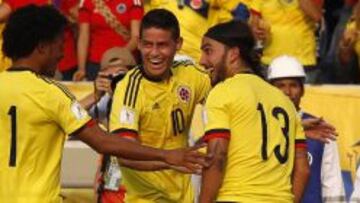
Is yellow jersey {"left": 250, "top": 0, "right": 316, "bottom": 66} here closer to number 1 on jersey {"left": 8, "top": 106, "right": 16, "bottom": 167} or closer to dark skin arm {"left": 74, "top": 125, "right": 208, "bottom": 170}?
dark skin arm {"left": 74, "top": 125, "right": 208, "bottom": 170}

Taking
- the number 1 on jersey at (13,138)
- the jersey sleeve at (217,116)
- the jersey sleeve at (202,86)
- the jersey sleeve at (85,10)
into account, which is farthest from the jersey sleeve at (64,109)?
the jersey sleeve at (85,10)

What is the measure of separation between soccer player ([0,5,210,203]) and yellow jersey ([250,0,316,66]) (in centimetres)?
485

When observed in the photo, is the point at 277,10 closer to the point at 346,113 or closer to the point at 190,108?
the point at 346,113

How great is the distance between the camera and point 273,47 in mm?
11711

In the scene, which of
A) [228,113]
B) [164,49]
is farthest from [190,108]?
[228,113]

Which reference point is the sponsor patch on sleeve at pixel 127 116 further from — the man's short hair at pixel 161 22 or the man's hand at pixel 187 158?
the man's hand at pixel 187 158

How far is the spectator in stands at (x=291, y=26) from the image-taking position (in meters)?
11.7

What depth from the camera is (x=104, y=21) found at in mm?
11680

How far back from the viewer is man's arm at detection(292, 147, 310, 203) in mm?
7555

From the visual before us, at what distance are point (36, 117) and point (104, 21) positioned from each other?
16.1 ft

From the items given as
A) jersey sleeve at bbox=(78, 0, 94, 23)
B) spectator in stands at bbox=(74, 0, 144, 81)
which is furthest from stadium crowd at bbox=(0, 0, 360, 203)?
jersey sleeve at bbox=(78, 0, 94, 23)

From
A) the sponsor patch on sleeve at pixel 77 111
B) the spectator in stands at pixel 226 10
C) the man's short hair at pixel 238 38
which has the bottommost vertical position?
the sponsor patch on sleeve at pixel 77 111

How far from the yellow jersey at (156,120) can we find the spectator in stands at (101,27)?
3.48 m

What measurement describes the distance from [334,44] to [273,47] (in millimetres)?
775
